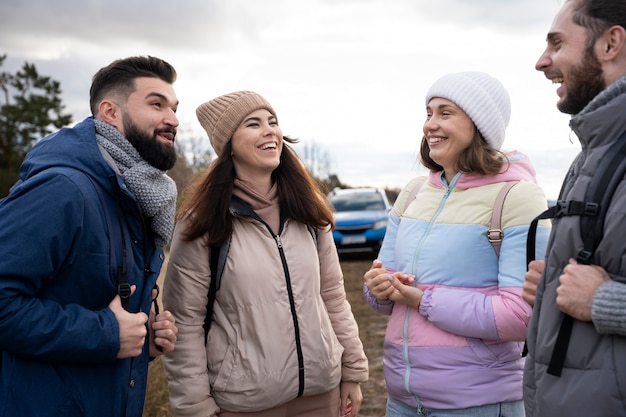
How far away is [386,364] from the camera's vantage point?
278cm

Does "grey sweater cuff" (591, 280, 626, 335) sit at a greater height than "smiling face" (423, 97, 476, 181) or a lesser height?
lesser

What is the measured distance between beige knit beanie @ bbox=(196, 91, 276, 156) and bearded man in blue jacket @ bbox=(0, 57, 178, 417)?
442 millimetres

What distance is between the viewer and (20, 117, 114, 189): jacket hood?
221 cm

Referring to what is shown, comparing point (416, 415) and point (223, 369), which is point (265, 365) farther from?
point (416, 415)

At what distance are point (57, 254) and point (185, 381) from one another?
900mm

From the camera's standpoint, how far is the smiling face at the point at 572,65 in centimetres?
195

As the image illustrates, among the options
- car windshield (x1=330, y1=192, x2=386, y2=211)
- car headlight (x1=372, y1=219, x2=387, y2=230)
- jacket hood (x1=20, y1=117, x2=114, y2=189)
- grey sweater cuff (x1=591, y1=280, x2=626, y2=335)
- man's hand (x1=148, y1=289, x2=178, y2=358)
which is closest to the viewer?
grey sweater cuff (x1=591, y1=280, x2=626, y2=335)

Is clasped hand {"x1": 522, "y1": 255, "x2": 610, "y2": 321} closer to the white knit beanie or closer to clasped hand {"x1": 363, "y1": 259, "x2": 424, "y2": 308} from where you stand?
clasped hand {"x1": 363, "y1": 259, "x2": 424, "y2": 308}

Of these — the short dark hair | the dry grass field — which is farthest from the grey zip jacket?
the dry grass field

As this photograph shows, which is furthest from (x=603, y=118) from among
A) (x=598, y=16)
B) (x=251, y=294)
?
(x=251, y=294)

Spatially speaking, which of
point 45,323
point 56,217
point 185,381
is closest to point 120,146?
point 56,217

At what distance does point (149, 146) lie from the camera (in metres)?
2.63

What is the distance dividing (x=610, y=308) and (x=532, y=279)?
0.48 m

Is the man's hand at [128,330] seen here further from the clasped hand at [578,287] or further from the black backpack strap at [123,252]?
the clasped hand at [578,287]
